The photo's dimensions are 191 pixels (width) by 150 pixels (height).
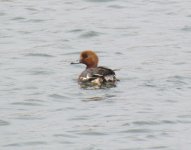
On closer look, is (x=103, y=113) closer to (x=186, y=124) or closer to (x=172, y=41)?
(x=186, y=124)

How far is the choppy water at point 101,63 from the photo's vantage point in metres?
13.1

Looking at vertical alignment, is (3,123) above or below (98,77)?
below

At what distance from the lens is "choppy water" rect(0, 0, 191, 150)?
43.0 feet

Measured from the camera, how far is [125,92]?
15.7 meters

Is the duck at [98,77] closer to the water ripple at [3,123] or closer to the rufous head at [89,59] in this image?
the rufous head at [89,59]

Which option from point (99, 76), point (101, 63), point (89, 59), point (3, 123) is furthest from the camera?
point (101, 63)

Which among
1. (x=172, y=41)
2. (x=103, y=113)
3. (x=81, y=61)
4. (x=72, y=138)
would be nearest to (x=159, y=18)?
(x=172, y=41)

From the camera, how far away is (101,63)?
61.0 ft

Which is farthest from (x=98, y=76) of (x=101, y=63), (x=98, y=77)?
(x=101, y=63)

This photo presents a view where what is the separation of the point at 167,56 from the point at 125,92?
10.7 feet

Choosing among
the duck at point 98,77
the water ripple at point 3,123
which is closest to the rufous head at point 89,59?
the duck at point 98,77

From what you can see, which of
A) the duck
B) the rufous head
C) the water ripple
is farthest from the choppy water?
the rufous head

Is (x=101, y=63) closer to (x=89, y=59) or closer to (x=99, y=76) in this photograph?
(x=89, y=59)

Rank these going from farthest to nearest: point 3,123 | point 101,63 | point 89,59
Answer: point 101,63
point 89,59
point 3,123
